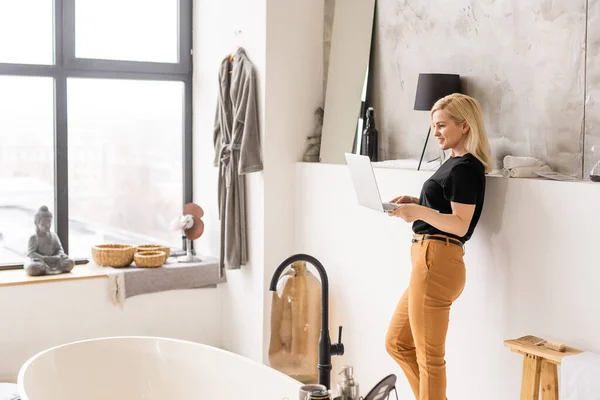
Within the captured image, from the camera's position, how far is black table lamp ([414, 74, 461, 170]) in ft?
11.2

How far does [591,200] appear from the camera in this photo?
2.63 metres

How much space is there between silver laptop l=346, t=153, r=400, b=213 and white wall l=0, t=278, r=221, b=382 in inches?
71.5

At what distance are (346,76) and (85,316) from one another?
6.28ft

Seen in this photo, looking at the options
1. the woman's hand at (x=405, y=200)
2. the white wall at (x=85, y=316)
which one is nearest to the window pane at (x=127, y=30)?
the white wall at (x=85, y=316)

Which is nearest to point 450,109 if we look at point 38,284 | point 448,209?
point 448,209

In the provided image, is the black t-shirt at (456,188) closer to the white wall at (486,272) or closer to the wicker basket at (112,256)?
the white wall at (486,272)

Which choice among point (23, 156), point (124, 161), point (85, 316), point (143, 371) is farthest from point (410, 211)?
point (23, 156)

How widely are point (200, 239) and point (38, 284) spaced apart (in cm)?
114

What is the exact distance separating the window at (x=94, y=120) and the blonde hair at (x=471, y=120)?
2.48 meters

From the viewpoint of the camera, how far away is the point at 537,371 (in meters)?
2.70

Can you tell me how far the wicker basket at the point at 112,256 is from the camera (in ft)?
15.0

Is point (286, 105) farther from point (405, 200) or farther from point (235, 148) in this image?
point (405, 200)

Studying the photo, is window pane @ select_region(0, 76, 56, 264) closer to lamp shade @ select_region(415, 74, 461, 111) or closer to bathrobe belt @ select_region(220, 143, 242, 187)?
bathrobe belt @ select_region(220, 143, 242, 187)

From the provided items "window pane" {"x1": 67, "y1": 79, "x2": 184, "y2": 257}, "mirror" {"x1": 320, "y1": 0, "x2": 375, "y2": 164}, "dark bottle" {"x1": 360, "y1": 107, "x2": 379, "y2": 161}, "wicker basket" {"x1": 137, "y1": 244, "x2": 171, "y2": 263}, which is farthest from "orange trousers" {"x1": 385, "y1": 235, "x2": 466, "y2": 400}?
"window pane" {"x1": 67, "y1": 79, "x2": 184, "y2": 257}
